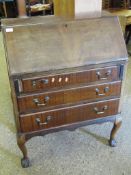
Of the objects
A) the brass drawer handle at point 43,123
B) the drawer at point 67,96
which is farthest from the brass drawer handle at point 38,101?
the brass drawer handle at point 43,123

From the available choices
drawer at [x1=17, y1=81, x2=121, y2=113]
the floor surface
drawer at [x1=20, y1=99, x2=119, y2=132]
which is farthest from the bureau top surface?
the floor surface

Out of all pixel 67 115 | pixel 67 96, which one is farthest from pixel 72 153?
pixel 67 96

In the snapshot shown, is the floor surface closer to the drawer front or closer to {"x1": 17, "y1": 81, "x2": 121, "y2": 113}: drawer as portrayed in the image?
{"x1": 17, "y1": 81, "x2": 121, "y2": 113}: drawer

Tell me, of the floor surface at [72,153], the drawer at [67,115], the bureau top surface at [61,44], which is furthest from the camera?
the floor surface at [72,153]

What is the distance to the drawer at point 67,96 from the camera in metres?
1.34

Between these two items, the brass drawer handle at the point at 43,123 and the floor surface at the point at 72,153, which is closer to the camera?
the brass drawer handle at the point at 43,123

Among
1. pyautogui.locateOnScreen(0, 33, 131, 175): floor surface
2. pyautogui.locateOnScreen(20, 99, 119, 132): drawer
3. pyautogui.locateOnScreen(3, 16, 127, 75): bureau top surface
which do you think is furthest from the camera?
pyautogui.locateOnScreen(0, 33, 131, 175): floor surface

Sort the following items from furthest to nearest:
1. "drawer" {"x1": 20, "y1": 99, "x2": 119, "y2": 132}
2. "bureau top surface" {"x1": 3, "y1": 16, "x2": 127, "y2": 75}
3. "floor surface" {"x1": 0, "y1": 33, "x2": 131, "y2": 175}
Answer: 1. "floor surface" {"x1": 0, "y1": 33, "x2": 131, "y2": 175}
2. "drawer" {"x1": 20, "y1": 99, "x2": 119, "y2": 132}
3. "bureau top surface" {"x1": 3, "y1": 16, "x2": 127, "y2": 75}

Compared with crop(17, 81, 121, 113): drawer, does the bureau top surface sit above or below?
above

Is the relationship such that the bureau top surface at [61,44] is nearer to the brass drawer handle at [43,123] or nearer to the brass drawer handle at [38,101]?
the brass drawer handle at [38,101]

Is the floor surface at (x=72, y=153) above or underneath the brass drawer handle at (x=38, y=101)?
underneath

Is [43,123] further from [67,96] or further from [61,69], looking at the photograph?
[61,69]

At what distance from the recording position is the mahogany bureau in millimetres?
1269

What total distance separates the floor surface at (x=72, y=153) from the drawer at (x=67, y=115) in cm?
33
